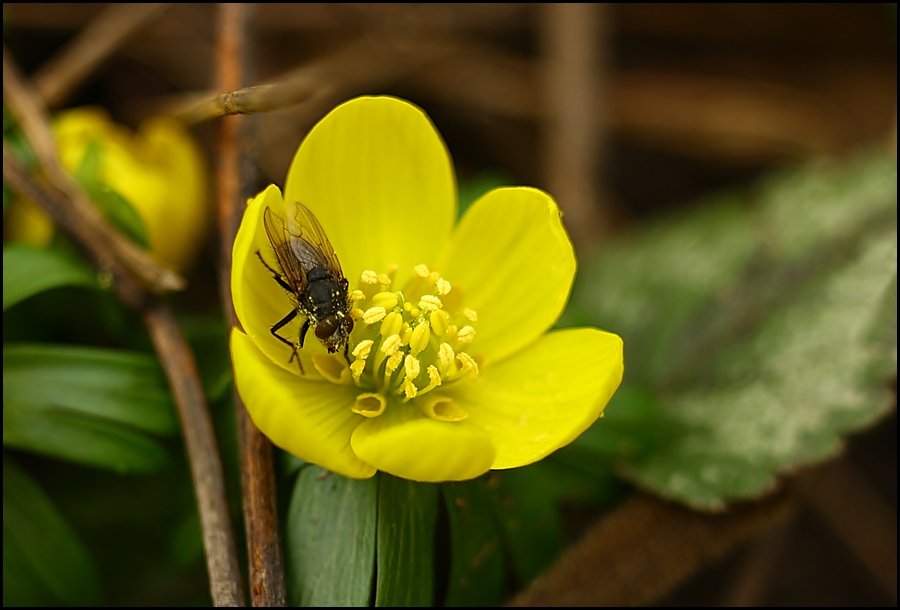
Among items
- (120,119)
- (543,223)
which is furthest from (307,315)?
(120,119)

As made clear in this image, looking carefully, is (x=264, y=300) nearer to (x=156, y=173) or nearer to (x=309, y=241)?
(x=309, y=241)

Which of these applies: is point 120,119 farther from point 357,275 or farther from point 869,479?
point 869,479

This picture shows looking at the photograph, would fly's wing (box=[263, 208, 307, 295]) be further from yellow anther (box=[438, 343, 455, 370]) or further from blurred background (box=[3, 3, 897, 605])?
blurred background (box=[3, 3, 897, 605])

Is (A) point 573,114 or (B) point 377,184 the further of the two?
(A) point 573,114

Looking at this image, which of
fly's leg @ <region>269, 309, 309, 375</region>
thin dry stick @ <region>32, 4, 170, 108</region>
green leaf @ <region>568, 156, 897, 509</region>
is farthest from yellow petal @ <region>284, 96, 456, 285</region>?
thin dry stick @ <region>32, 4, 170, 108</region>

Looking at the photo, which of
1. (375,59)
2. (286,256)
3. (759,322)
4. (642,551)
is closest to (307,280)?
(286,256)
